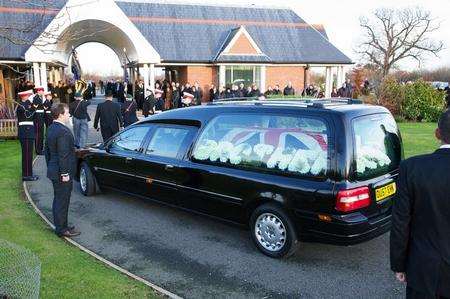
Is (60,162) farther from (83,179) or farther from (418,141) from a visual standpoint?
(418,141)

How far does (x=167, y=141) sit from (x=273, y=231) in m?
2.30

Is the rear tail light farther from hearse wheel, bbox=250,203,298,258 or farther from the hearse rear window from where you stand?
hearse wheel, bbox=250,203,298,258

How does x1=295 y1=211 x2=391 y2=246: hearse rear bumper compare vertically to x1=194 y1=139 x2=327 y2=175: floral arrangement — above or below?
below

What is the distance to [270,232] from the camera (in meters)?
5.18

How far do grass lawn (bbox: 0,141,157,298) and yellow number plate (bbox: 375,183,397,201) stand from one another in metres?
2.70

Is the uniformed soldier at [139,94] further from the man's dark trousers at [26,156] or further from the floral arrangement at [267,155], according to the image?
the floral arrangement at [267,155]

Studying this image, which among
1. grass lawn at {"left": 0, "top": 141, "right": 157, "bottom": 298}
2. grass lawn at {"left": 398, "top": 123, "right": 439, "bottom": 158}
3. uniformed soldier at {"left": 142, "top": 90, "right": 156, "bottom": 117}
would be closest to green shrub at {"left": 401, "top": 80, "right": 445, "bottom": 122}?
grass lawn at {"left": 398, "top": 123, "right": 439, "bottom": 158}

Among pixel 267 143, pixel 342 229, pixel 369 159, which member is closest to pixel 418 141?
pixel 369 159

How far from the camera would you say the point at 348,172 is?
4609mm

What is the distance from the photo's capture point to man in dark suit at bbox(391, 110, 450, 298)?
260 centimetres

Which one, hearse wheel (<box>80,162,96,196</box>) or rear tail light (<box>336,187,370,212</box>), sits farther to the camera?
hearse wheel (<box>80,162,96,196</box>)

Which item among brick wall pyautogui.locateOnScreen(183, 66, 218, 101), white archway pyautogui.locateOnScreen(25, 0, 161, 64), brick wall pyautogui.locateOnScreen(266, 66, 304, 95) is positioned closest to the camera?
white archway pyautogui.locateOnScreen(25, 0, 161, 64)

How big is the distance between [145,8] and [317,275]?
28377mm

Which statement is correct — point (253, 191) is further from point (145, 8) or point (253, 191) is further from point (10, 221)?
point (145, 8)
